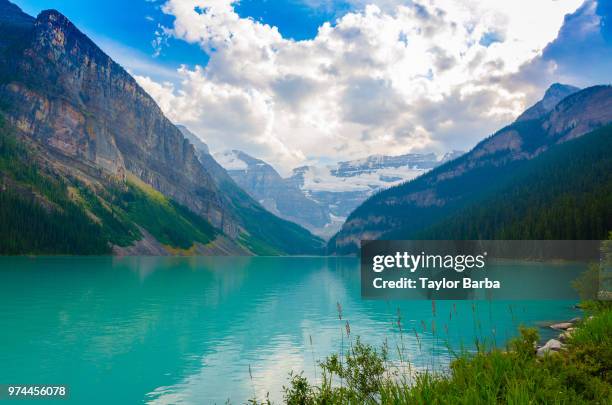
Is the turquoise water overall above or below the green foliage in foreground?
below

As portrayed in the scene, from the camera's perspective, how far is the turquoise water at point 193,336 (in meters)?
29.8

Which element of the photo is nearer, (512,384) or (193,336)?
(512,384)

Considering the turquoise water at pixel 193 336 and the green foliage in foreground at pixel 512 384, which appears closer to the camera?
the green foliage in foreground at pixel 512 384

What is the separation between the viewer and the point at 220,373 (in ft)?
106

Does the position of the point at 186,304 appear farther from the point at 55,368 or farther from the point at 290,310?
the point at 55,368

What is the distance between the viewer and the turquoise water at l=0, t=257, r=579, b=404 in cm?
2976

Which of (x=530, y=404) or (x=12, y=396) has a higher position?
(x=530, y=404)

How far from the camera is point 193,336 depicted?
46.6 metres

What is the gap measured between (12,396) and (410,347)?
96.6 ft

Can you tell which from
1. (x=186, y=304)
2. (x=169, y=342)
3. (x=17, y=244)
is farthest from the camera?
(x=17, y=244)

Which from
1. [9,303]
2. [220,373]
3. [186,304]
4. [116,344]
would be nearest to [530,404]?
[220,373]

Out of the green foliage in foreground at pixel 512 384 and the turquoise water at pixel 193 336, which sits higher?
the green foliage in foreground at pixel 512 384

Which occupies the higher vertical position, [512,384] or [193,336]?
[512,384]

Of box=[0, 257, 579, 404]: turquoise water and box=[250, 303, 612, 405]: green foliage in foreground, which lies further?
Answer: box=[0, 257, 579, 404]: turquoise water
